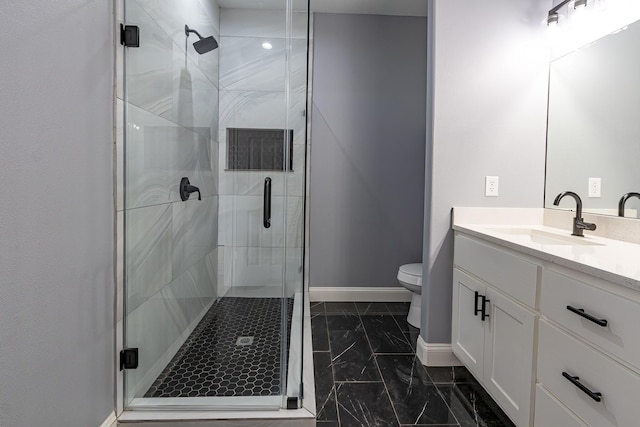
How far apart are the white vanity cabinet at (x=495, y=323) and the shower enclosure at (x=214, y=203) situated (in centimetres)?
87

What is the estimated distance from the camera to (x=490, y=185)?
7.04 ft

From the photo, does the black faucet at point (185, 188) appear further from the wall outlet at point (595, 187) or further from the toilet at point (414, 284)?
the wall outlet at point (595, 187)

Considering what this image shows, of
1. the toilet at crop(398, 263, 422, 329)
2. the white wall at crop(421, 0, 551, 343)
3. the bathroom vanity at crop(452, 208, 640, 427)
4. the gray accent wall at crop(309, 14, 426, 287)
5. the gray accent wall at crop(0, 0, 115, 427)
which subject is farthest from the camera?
the gray accent wall at crop(309, 14, 426, 287)

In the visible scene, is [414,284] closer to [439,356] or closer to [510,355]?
[439,356]

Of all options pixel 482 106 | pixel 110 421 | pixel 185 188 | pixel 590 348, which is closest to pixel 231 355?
pixel 110 421

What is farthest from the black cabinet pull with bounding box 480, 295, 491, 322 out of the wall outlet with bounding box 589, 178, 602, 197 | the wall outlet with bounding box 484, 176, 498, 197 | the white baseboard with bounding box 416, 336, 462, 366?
the wall outlet with bounding box 589, 178, 602, 197

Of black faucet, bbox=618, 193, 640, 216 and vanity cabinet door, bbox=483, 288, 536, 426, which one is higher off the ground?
black faucet, bbox=618, 193, 640, 216

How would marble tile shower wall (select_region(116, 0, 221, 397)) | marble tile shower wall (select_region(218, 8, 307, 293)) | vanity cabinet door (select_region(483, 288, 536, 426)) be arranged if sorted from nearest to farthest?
1. vanity cabinet door (select_region(483, 288, 536, 426))
2. marble tile shower wall (select_region(116, 0, 221, 397))
3. marble tile shower wall (select_region(218, 8, 307, 293))

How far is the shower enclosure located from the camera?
5.19 feet

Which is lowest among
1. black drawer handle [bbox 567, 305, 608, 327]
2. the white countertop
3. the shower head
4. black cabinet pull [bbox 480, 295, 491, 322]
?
black cabinet pull [bbox 480, 295, 491, 322]

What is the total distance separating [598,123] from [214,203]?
80.7 inches

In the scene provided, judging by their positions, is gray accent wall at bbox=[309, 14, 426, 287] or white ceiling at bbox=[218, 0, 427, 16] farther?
gray accent wall at bbox=[309, 14, 426, 287]

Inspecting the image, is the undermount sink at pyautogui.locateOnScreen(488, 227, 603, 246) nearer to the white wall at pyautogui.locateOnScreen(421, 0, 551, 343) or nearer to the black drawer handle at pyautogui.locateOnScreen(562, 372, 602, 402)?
the white wall at pyautogui.locateOnScreen(421, 0, 551, 343)

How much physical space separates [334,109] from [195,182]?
5.58ft
